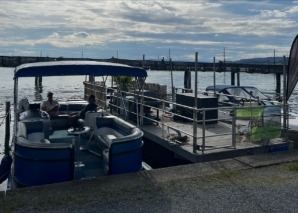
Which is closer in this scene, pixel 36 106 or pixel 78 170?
pixel 78 170

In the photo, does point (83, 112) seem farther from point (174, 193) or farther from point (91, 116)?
point (174, 193)

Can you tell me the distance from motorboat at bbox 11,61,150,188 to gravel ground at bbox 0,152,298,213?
695mm

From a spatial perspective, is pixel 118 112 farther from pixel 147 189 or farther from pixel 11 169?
pixel 147 189

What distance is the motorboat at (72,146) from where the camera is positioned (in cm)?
692

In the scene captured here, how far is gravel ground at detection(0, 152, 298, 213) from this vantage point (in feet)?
17.8

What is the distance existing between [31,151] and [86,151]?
95.8 inches

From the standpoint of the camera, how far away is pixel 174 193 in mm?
5949

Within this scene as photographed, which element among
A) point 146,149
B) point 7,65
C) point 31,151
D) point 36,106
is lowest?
point 146,149

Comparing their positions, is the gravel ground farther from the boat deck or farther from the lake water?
the lake water

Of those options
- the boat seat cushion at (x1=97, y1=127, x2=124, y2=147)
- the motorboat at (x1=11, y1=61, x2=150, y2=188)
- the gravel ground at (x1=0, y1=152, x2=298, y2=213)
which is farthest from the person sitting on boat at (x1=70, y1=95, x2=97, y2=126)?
the gravel ground at (x1=0, y1=152, x2=298, y2=213)

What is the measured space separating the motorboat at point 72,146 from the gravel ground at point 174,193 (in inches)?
27.4

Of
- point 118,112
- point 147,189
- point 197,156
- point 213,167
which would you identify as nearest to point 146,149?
point 118,112

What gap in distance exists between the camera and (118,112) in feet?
45.4

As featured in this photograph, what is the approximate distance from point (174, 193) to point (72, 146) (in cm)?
217
